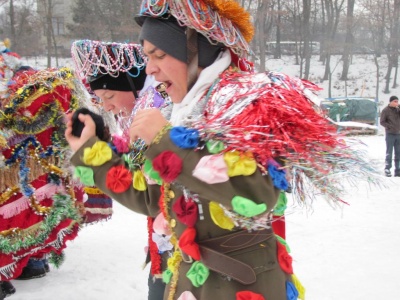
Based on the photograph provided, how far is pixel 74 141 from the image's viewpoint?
1442mm

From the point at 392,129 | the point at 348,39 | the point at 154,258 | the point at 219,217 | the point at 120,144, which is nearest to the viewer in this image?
the point at 219,217

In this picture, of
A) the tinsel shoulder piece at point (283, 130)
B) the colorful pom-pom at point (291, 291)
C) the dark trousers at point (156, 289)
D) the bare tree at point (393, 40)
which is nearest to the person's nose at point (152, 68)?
the tinsel shoulder piece at point (283, 130)

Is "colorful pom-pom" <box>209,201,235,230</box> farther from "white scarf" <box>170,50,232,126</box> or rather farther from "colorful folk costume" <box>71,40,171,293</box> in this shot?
"colorful folk costume" <box>71,40,171,293</box>

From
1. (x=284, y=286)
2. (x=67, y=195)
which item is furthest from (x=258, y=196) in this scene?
(x=67, y=195)

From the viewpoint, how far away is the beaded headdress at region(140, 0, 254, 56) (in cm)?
142

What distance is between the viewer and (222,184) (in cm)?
117

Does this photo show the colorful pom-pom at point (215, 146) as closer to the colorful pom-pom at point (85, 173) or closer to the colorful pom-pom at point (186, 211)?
the colorful pom-pom at point (186, 211)

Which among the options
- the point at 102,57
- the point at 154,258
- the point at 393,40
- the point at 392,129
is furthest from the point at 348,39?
the point at 154,258

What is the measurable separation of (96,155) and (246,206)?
506mm

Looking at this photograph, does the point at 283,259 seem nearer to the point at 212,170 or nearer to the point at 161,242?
the point at 212,170

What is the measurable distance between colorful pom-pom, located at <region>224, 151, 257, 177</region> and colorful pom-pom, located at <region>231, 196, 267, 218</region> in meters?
0.06

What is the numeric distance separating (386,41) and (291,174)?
31569 mm

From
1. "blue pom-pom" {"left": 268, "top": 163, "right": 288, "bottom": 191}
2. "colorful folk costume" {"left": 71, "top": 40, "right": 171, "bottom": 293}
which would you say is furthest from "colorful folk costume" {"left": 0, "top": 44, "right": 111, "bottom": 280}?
"blue pom-pom" {"left": 268, "top": 163, "right": 288, "bottom": 191}

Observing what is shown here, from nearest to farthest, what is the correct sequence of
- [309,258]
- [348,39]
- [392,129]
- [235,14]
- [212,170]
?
[212,170]
[235,14]
[309,258]
[392,129]
[348,39]
